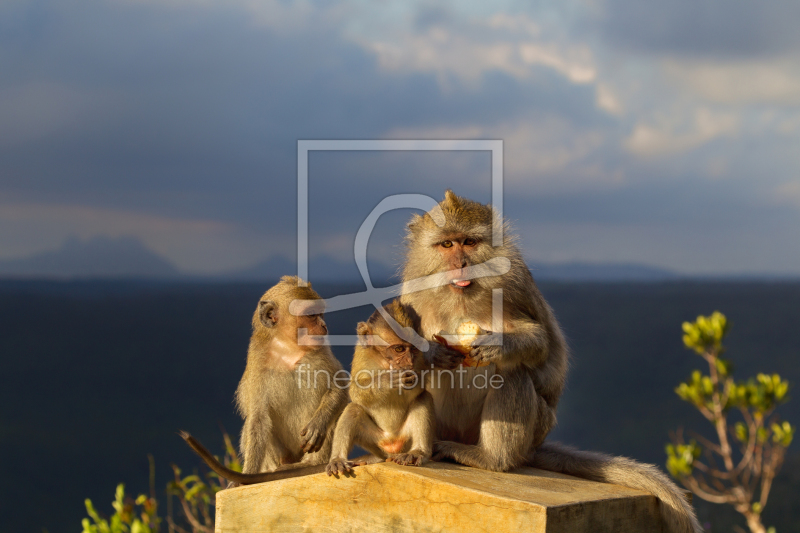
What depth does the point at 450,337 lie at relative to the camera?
4.48 metres

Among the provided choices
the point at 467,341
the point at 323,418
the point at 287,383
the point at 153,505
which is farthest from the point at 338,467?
the point at 153,505

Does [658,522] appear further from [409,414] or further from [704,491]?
[704,491]

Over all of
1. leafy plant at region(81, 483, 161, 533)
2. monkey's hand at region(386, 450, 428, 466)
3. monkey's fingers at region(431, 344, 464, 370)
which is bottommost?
leafy plant at region(81, 483, 161, 533)

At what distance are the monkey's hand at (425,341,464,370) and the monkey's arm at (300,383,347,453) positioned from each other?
2.07 feet

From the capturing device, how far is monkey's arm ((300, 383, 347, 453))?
14.3 feet

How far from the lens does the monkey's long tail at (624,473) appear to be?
4305 millimetres

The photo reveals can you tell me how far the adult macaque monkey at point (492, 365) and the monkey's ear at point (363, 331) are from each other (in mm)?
342

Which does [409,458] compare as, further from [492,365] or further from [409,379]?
[492,365]

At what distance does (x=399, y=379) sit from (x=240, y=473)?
100 centimetres

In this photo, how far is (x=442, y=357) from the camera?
4.23 m

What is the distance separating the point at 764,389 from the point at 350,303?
6.82 metres

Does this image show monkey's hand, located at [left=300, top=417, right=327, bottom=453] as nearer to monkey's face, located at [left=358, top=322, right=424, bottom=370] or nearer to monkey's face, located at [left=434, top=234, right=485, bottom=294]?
monkey's face, located at [left=358, top=322, right=424, bottom=370]

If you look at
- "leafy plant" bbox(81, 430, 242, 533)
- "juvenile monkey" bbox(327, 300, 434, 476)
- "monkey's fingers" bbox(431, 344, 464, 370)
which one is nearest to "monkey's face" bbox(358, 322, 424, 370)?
"juvenile monkey" bbox(327, 300, 434, 476)

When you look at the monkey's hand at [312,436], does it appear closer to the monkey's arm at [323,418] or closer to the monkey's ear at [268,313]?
the monkey's arm at [323,418]
